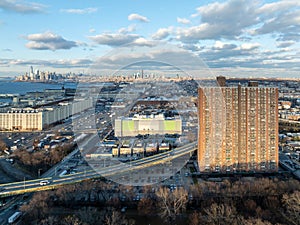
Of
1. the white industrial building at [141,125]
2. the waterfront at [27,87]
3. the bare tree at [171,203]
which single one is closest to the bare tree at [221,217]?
the bare tree at [171,203]

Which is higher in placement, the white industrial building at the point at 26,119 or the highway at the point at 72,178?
the white industrial building at the point at 26,119

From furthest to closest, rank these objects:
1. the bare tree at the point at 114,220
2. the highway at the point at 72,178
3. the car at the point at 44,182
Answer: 1. the car at the point at 44,182
2. the highway at the point at 72,178
3. the bare tree at the point at 114,220

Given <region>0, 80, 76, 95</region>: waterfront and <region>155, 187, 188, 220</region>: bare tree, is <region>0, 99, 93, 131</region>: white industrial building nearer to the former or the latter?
<region>155, 187, 188, 220</region>: bare tree

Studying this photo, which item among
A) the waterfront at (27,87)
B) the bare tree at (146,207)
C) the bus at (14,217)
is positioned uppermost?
the waterfront at (27,87)

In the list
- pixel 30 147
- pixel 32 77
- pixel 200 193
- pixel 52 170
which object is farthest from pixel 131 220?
pixel 32 77

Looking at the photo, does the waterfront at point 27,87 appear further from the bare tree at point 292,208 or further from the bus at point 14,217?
the bare tree at point 292,208

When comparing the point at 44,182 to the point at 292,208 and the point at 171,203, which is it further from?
the point at 292,208
